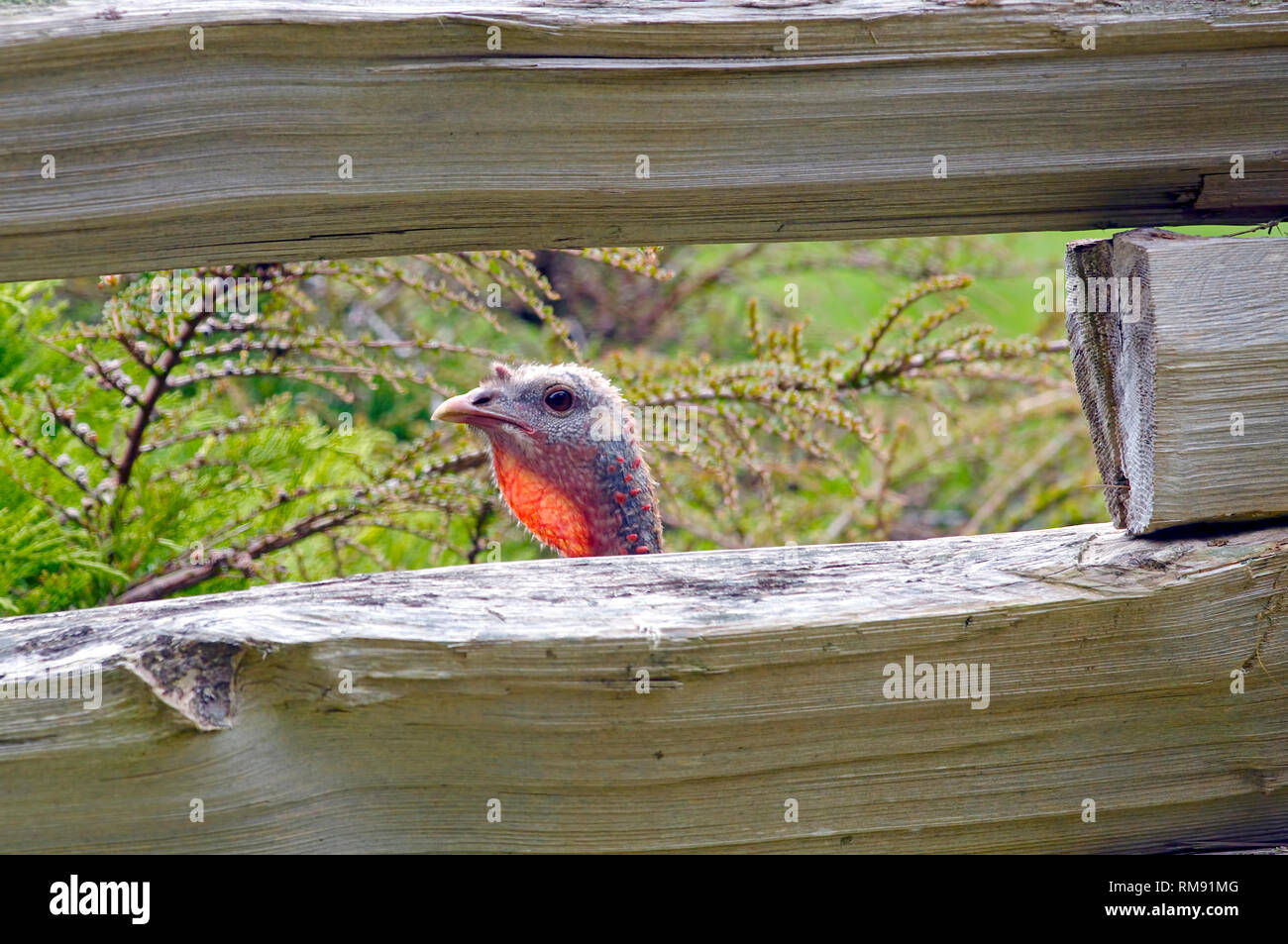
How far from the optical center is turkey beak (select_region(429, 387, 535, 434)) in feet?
7.55

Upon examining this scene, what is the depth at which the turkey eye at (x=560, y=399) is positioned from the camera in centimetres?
234

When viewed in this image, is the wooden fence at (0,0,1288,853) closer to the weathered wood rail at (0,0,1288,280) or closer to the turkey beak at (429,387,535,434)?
the weathered wood rail at (0,0,1288,280)

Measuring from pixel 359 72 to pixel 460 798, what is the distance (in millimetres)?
952

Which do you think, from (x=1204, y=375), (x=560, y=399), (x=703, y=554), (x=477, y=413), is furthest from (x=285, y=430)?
(x=1204, y=375)

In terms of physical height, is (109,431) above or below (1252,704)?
above

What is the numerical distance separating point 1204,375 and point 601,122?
87 centimetres

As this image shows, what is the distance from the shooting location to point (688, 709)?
54.2 inches

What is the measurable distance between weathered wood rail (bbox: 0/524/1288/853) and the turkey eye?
88 centimetres

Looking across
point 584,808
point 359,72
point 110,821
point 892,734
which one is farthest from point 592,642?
point 359,72

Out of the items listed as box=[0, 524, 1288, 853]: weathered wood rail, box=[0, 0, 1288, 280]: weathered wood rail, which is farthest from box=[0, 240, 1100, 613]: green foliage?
box=[0, 524, 1288, 853]: weathered wood rail

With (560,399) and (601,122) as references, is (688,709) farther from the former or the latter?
(560,399)

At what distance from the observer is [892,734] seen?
1443mm

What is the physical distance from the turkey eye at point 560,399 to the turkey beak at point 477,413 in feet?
0.24

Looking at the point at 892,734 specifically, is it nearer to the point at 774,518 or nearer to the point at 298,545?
the point at 774,518
